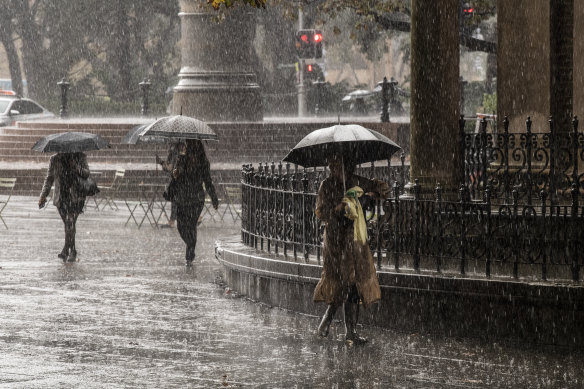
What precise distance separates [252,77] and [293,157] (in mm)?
19512

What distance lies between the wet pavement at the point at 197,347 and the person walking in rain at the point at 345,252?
0.37 metres

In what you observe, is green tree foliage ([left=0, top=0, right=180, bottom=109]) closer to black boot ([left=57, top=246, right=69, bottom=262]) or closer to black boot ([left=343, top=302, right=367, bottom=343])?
black boot ([left=57, top=246, right=69, bottom=262])

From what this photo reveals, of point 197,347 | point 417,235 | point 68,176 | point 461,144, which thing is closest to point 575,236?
point 417,235

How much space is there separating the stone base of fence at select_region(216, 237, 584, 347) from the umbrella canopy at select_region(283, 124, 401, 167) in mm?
1058

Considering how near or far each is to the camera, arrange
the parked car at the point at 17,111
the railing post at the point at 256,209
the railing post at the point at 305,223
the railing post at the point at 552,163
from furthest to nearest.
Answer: the parked car at the point at 17,111 < the railing post at the point at 256,209 < the railing post at the point at 552,163 < the railing post at the point at 305,223

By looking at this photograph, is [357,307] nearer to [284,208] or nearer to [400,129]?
[284,208]

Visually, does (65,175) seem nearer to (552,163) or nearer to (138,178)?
(552,163)

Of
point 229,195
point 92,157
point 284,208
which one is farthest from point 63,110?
point 284,208

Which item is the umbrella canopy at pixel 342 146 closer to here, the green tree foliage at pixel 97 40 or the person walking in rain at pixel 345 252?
the person walking in rain at pixel 345 252

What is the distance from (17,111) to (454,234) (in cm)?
3030

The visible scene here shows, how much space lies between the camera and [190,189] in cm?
1672

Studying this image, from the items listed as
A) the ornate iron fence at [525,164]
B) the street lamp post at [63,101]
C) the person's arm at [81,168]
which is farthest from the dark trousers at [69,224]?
the street lamp post at [63,101]

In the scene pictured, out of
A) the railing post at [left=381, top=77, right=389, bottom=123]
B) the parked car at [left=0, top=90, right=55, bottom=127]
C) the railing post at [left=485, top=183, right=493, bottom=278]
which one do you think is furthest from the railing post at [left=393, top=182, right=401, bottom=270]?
the parked car at [left=0, top=90, right=55, bottom=127]

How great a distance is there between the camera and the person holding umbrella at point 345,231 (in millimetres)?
11000
